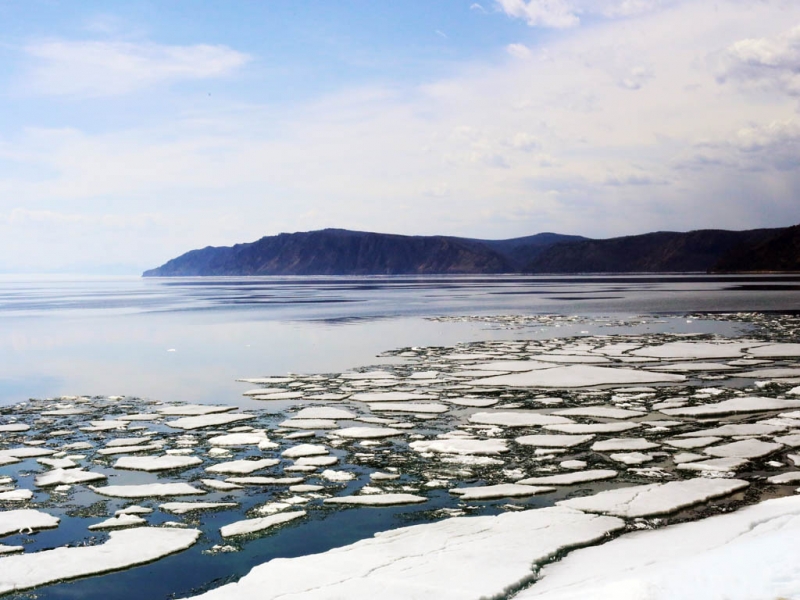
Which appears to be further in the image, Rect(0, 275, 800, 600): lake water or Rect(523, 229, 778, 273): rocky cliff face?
Rect(523, 229, 778, 273): rocky cliff face

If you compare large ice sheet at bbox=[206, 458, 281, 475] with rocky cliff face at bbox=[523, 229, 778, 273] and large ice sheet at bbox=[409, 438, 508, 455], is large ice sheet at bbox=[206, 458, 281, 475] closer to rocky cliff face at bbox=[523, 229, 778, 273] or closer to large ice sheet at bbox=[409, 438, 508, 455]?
large ice sheet at bbox=[409, 438, 508, 455]

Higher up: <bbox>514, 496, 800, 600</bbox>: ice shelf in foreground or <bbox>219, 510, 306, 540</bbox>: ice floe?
<bbox>514, 496, 800, 600</bbox>: ice shelf in foreground

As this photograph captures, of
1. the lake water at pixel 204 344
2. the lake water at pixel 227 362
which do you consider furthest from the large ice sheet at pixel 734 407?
the lake water at pixel 204 344

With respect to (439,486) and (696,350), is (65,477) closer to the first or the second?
(439,486)

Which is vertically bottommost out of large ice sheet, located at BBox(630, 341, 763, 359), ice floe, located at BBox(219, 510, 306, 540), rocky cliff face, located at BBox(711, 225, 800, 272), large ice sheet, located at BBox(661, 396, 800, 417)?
ice floe, located at BBox(219, 510, 306, 540)

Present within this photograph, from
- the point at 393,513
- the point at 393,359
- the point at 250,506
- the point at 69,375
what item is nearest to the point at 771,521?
the point at 393,513

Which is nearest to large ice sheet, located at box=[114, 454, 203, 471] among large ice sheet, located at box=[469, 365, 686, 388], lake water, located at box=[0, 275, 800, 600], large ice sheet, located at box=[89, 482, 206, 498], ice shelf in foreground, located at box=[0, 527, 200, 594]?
lake water, located at box=[0, 275, 800, 600]

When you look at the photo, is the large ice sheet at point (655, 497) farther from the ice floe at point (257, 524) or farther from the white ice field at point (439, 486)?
the ice floe at point (257, 524)
